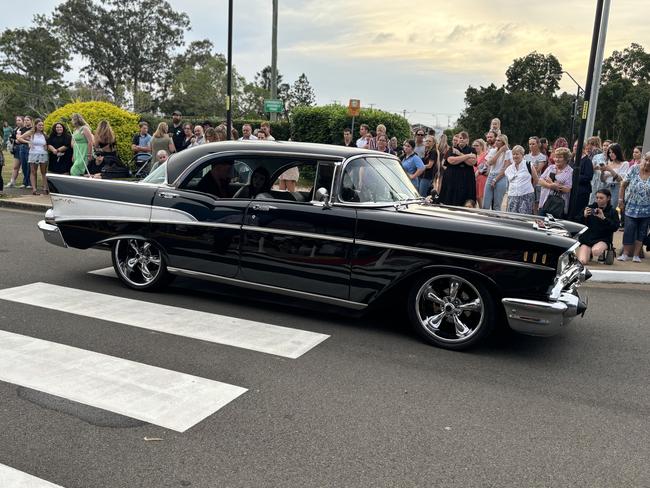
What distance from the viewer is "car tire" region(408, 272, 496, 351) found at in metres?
5.02

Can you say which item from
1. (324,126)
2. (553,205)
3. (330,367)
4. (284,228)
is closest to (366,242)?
(284,228)

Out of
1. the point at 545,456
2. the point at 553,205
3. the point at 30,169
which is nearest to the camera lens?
the point at 545,456

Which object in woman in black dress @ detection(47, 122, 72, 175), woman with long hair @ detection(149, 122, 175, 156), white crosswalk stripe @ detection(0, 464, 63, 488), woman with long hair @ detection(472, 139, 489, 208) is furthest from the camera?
woman in black dress @ detection(47, 122, 72, 175)

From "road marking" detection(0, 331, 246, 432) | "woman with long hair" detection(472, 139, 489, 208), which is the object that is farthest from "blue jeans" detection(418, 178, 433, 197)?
"road marking" detection(0, 331, 246, 432)

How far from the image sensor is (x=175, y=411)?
12.5 feet

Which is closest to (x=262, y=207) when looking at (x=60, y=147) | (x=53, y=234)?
(x=53, y=234)

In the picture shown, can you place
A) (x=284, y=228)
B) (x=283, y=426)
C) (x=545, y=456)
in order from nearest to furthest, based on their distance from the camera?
(x=545, y=456) → (x=283, y=426) → (x=284, y=228)

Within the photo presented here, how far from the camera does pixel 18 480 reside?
3.03 metres

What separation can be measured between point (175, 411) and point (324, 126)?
16177 mm

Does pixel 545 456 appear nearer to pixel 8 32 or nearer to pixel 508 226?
pixel 508 226

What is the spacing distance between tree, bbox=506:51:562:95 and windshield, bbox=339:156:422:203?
69596 millimetres

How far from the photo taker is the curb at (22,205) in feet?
41.7

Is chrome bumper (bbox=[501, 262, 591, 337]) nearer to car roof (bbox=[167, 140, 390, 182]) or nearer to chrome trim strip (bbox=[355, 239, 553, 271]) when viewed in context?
chrome trim strip (bbox=[355, 239, 553, 271])

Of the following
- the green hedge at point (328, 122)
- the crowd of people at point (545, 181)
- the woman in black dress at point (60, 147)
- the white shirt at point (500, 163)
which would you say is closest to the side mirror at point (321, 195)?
the crowd of people at point (545, 181)
